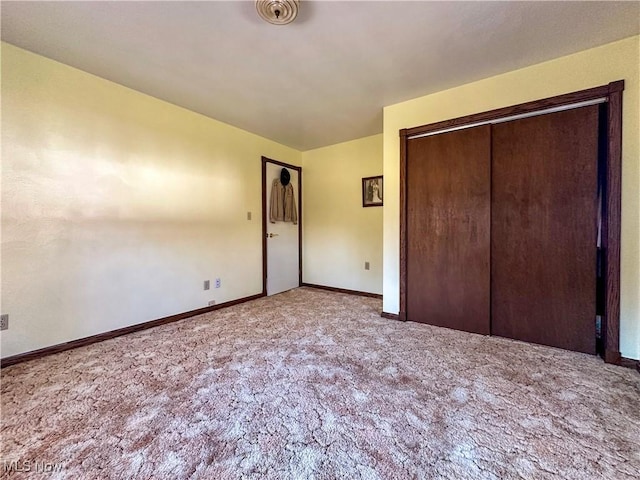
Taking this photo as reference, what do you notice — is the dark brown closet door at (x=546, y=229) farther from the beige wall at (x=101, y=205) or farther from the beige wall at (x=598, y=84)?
the beige wall at (x=101, y=205)

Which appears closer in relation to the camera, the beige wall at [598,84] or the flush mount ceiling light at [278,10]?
the flush mount ceiling light at [278,10]

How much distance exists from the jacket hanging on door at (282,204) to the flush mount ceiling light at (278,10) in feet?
8.44

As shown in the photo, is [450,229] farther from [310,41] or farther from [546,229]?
[310,41]

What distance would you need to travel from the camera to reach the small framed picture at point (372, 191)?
390 cm

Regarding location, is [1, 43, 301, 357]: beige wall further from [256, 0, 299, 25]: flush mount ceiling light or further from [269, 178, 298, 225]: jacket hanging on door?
[256, 0, 299, 25]: flush mount ceiling light

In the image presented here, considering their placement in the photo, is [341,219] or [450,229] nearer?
[450,229]

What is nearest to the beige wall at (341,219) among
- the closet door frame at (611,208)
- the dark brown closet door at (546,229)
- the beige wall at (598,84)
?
the beige wall at (598,84)

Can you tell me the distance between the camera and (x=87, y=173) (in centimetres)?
235

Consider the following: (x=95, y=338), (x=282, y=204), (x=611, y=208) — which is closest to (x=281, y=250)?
(x=282, y=204)

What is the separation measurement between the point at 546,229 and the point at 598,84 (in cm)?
109

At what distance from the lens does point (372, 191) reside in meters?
3.96

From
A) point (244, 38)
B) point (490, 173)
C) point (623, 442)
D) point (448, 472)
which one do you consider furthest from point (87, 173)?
point (623, 442)

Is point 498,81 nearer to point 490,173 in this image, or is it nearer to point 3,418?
point 490,173

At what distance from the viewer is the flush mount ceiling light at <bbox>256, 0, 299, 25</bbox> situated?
5.05ft
